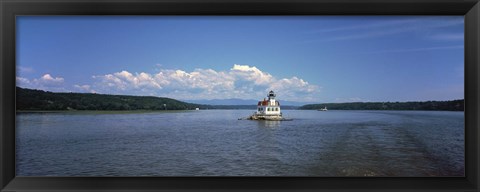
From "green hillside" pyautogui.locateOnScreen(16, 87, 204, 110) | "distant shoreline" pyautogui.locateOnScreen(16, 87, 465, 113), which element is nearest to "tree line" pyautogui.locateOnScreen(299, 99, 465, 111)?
"distant shoreline" pyautogui.locateOnScreen(16, 87, 465, 113)

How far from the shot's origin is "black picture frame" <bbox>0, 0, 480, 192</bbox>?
1551 millimetres

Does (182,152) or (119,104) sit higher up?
(119,104)

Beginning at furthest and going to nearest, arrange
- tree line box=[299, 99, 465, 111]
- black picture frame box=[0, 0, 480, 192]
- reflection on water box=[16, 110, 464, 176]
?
tree line box=[299, 99, 465, 111], reflection on water box=[16, 110, 464, 176], black picture frame box=[0, 0, 480, 192]

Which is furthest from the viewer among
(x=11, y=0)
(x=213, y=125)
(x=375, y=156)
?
(x=213, y=125)

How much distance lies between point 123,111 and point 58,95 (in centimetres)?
56

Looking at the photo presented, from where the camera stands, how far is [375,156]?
2973 mm

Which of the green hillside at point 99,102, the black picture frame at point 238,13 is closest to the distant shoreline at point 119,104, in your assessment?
the green hillside at point 99,102

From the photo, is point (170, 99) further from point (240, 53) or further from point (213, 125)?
point (213, 125)

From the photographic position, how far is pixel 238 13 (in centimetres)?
157

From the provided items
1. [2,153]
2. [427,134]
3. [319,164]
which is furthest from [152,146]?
[427,134]

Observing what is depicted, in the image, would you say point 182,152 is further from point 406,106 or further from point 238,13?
point 406,106

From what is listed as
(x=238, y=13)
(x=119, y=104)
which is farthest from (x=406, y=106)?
(x=119, y=104)

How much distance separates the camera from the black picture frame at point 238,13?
1.55 meters

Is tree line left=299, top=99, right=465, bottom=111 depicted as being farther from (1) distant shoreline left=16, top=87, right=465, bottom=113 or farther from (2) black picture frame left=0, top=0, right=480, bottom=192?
(2) black picture frame left=0, top=0, right=480, bottom=192
